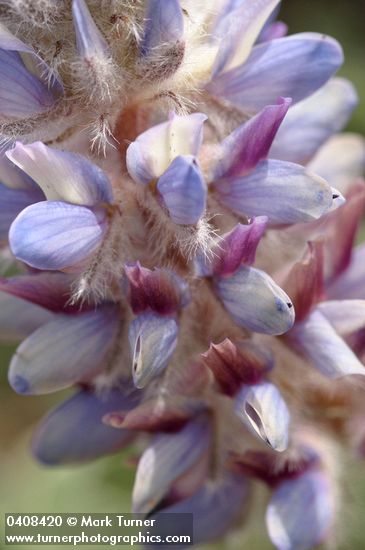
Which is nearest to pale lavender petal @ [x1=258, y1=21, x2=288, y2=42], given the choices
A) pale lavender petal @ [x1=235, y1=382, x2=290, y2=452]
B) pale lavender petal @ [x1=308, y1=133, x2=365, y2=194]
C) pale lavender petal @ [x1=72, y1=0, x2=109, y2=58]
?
pale lavender petal @ [x1=308, y1=133, x2=365, y2=194]

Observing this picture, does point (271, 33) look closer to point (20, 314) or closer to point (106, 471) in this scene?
point (20, 314)

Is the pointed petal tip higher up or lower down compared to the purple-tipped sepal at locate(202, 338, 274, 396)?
lower down

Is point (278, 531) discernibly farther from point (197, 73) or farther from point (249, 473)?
point (197, 73)

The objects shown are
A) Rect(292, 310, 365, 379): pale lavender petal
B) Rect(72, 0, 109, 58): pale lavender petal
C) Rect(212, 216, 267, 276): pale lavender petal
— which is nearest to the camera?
Rect(72, 0, 109, 58): pale lavender petal

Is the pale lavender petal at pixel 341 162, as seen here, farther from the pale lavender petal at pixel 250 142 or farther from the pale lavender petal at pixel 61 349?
the pale lavender petal at pixel 61 349

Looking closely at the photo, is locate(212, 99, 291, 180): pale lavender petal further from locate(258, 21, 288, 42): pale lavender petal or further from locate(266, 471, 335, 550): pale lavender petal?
locate(266, 471, 335, 550): pale lavender petal
